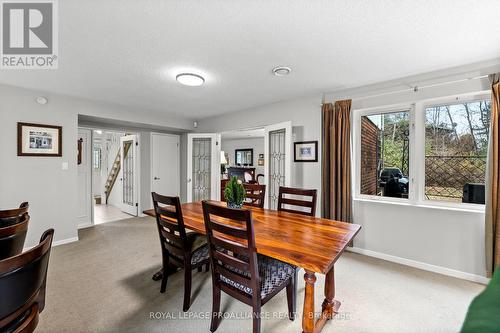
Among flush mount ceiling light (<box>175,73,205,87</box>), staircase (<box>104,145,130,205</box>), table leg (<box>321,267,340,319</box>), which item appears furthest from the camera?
staircase (<box>104,145,130,205</box>)

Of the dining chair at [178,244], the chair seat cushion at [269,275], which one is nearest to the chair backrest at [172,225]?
the dining chair at [178,244]

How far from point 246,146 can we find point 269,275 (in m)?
7.91

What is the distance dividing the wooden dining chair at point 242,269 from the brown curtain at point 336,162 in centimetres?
170

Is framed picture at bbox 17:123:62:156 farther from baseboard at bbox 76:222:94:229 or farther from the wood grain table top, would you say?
the wood grain table top

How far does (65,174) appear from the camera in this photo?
364 cm

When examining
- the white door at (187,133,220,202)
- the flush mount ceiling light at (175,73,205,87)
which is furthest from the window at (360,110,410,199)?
the white door at (187,133,220,202)

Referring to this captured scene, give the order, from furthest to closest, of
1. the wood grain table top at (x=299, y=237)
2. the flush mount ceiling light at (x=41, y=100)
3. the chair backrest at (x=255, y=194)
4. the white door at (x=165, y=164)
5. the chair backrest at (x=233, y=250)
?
1. the white door at (x=165, y=164)
2. the flush mount ceiling light at (x=41, y=100)
3. the chair backrest at (x=255, y=194)
4. the chair backrest at (x=233, y=250)
5. the wood grain table top at (x=299, y=237)

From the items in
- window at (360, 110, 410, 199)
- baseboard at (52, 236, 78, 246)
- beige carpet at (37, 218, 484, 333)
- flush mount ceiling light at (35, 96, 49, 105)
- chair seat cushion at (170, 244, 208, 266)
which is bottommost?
beige carpet at (37, 218, 484, 333)

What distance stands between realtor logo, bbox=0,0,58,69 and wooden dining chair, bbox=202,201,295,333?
184cm

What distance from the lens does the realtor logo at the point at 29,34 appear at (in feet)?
5.40

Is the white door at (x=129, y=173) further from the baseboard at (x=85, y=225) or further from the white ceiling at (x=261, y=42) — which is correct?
the white ceiling at (x=261, y=42)

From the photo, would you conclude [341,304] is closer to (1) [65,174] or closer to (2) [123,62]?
(2) [123,62]

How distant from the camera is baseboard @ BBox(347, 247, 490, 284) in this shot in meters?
2.47

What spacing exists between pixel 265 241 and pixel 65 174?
3680 mm
